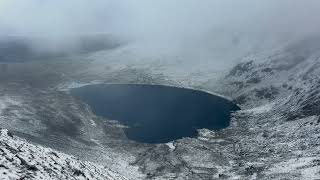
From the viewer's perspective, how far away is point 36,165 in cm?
5653

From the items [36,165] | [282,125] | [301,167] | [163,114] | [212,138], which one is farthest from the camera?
Answer: [163,114]

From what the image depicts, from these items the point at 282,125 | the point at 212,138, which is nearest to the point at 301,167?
the point at 282,125

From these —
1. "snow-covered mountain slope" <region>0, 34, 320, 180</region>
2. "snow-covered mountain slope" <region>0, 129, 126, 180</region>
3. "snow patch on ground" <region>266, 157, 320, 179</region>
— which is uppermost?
"snow-covered mountain slope" <region>0, 34, 320, 180</region>

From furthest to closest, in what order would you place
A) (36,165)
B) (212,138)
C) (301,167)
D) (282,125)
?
(212,138) < (282,125) < (301,167) < (36,165)

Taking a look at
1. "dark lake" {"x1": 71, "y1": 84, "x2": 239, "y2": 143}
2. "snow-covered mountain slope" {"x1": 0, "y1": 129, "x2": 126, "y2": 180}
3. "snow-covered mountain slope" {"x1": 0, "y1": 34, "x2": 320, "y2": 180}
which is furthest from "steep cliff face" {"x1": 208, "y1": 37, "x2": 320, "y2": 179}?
"snow-covered mountain slope" {"x1": 0, "y1": 129, "x2": 126, "y2": 180}

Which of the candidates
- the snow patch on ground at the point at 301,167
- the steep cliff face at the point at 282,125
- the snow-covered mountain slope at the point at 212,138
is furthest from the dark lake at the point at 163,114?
the snow patch on ground at the point at 301,167

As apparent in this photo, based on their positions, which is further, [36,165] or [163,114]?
[163,114]

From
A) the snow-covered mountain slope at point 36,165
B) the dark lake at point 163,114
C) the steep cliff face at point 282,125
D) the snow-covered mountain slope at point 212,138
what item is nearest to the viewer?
the snow-covered mountain slope at point 36,165

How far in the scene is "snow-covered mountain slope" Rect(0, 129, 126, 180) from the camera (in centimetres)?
5128

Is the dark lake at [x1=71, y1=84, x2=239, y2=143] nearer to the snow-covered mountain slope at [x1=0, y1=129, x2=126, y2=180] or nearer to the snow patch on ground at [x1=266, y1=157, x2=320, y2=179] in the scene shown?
the snow patch on ground at [x1=266, y1=157, x2=320, y2=179]

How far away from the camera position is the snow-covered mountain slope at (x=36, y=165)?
51.3 metres

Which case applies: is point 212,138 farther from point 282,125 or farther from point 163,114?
point 163,114

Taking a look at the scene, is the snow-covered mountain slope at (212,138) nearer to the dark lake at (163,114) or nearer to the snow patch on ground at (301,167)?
the snow patch on ground at (301,167)

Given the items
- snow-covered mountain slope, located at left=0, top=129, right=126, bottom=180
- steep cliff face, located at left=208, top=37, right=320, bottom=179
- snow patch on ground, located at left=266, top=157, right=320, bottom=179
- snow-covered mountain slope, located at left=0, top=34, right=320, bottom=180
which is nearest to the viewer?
snow-covered mountain slope, located at left=0, top=129, right=126, bottom=180
